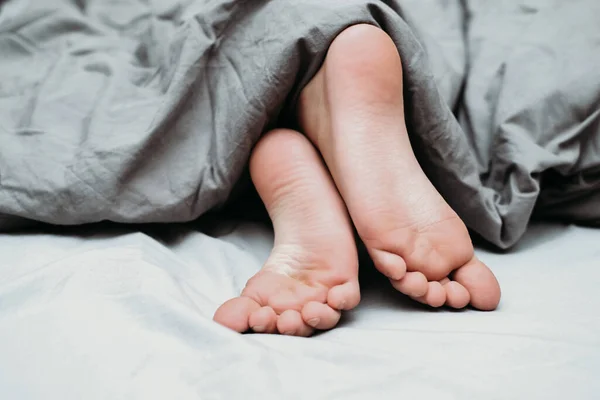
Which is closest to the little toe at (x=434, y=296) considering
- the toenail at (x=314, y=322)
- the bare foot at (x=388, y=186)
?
the bare foot at (x=388, y=186)

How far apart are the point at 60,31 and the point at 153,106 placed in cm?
29

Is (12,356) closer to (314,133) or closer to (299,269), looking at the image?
(299,269)

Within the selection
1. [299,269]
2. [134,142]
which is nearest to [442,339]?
[299,269]

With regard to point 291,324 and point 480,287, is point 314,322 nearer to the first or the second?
point 291,324

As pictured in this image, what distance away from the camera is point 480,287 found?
617mm

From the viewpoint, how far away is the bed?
48 centimetres

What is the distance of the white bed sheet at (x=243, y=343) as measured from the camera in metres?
0.46

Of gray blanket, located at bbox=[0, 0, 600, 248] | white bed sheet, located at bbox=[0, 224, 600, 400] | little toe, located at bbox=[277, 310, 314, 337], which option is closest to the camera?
white bed sheet, located at bbox=[0, 224, 600, 400]

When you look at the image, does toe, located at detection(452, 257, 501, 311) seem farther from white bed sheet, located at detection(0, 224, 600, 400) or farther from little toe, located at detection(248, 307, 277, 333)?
little toe, located at detection(248, 307, 277, 333)

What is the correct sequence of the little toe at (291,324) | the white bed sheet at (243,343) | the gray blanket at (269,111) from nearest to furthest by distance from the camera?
the white bed sheet at (243,343)
the little toe at (291,324)
the gray blanket at (269,111)

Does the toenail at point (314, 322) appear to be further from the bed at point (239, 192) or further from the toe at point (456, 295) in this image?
the toe at point (456, 295)

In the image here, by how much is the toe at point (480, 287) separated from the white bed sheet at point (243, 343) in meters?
0.01

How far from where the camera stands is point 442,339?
0.53 meters

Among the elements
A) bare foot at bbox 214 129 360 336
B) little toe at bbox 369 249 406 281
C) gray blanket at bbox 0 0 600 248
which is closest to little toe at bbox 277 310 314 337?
bare foot at bbox 214 129 360 336
